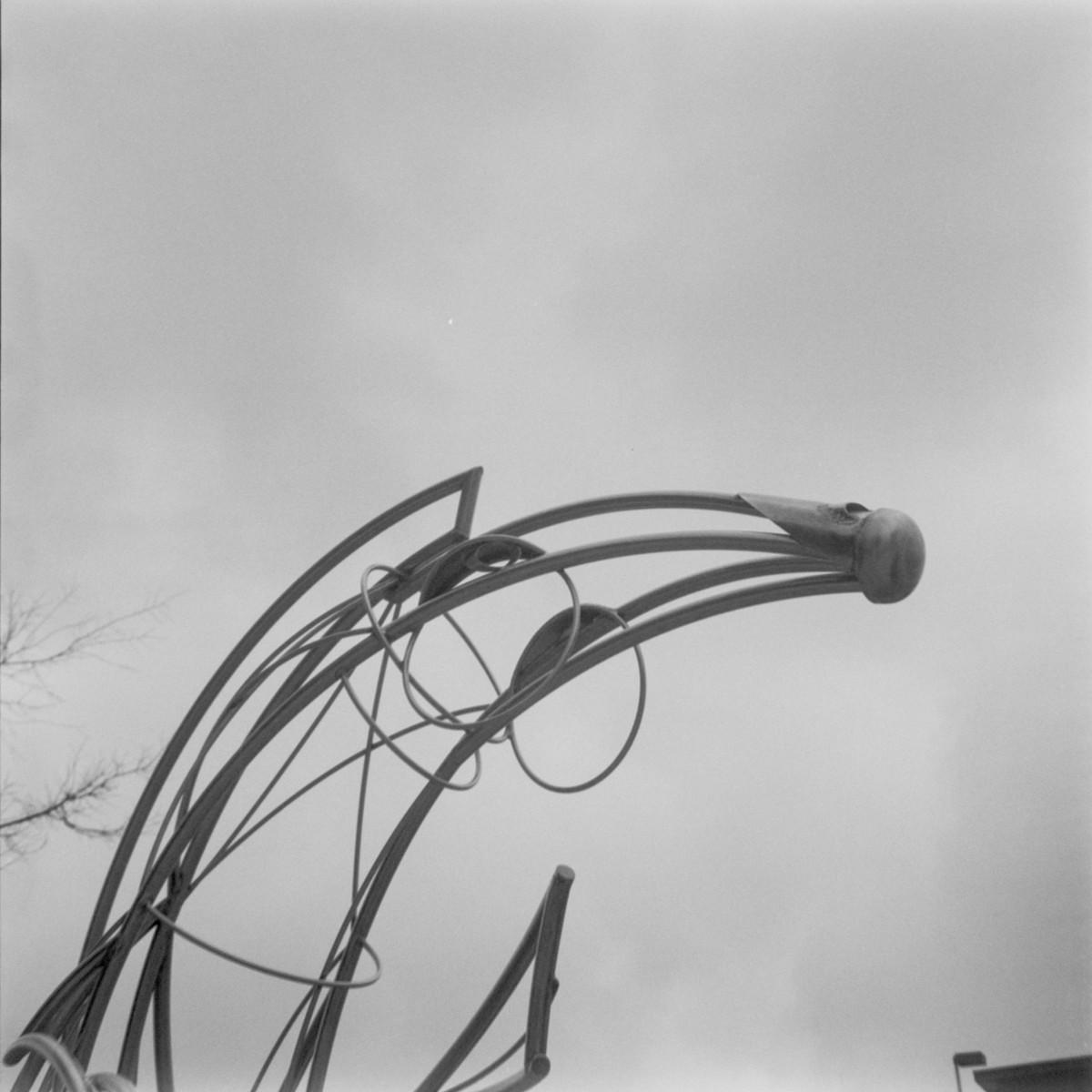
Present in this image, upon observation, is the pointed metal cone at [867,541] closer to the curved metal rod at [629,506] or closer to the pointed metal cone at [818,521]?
the pointed metal cone at [818,521]

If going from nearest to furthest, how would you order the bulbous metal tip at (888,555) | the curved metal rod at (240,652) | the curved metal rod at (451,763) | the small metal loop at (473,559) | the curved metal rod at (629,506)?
the bulbous metal tip at (888,555)
the curved metal rod at (451,763)
the curved metal rod at (629,506)
the small metal loop at (473,559)
the curved metal rod at (240,652)

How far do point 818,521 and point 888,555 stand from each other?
263 mm

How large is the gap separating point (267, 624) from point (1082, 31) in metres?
6.29

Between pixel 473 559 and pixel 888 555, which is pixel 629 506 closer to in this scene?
pixel 473 559

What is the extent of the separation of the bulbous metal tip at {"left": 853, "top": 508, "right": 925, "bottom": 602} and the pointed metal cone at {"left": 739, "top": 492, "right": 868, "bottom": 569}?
0.13 feet

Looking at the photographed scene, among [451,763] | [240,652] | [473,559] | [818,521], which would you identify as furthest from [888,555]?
[240,652]

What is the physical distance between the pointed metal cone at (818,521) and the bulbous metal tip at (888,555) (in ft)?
0.13

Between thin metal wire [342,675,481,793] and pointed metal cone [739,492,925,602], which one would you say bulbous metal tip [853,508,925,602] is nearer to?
pointed metal cone [739,492,925,602]

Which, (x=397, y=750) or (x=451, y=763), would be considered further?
(x=451, y=763)

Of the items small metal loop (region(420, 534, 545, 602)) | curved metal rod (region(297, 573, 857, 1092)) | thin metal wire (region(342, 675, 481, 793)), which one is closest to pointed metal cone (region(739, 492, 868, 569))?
curved metal rod (region(297, 573, 857, 1092))

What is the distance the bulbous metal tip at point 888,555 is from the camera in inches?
148

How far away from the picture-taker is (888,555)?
12.3 ft

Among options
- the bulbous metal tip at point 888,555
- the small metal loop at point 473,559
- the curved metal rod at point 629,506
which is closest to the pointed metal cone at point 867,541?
the bulbous metal tip at point 888,555

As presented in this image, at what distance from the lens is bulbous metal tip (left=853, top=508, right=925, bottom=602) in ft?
12.3
